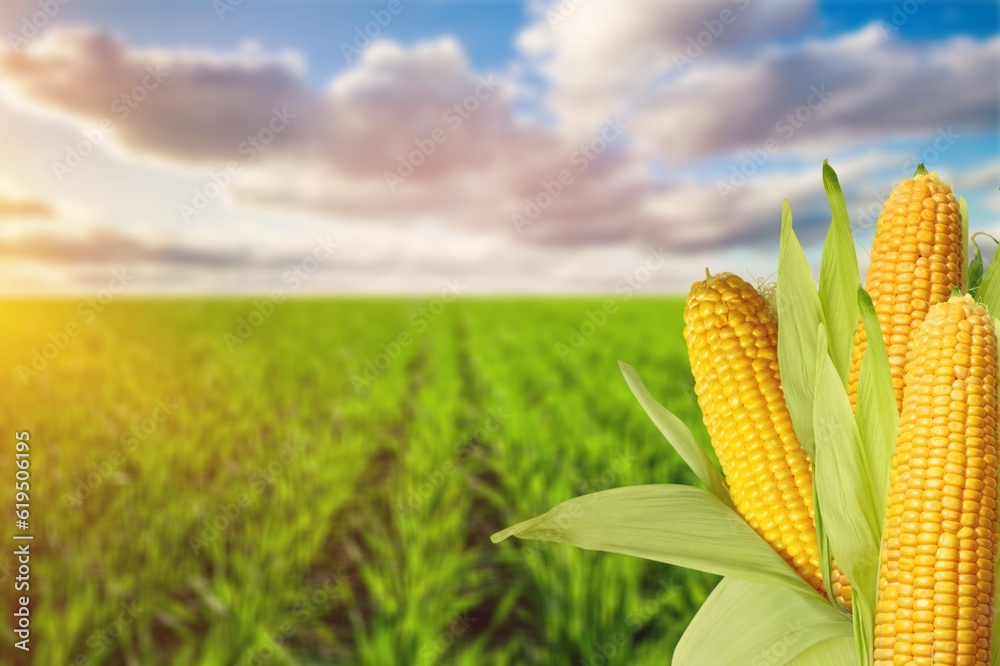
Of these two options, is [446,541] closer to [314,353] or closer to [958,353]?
[958,353]

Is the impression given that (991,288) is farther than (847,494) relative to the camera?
Yes

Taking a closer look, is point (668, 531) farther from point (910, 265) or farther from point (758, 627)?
point (910, 265)

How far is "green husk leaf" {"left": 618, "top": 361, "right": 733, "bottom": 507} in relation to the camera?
1342mm

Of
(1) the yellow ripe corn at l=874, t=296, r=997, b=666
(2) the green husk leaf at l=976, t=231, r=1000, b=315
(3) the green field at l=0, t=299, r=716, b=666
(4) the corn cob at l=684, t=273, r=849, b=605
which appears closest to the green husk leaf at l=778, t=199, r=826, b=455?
(4) the corn cob at l=684, t=273, r=849, b=605

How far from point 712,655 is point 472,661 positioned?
185cm

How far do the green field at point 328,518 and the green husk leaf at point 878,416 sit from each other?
46.3 inches

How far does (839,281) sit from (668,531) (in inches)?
21.1

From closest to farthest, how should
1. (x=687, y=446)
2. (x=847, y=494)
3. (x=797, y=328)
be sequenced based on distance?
(x=847, y=494), (x=797, y=328), (x=687, y=446)

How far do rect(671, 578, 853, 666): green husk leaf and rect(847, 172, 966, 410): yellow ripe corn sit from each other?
35 centimetres

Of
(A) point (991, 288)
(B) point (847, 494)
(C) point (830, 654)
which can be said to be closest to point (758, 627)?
(C) point (830, 654)

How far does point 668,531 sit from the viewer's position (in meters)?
1.25

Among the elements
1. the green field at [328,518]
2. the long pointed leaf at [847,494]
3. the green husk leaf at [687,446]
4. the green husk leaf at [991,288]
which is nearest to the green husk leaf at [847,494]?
the long pointed leaf at [847,494]

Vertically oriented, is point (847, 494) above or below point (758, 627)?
above

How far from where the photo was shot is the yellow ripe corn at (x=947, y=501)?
104 centimetres
